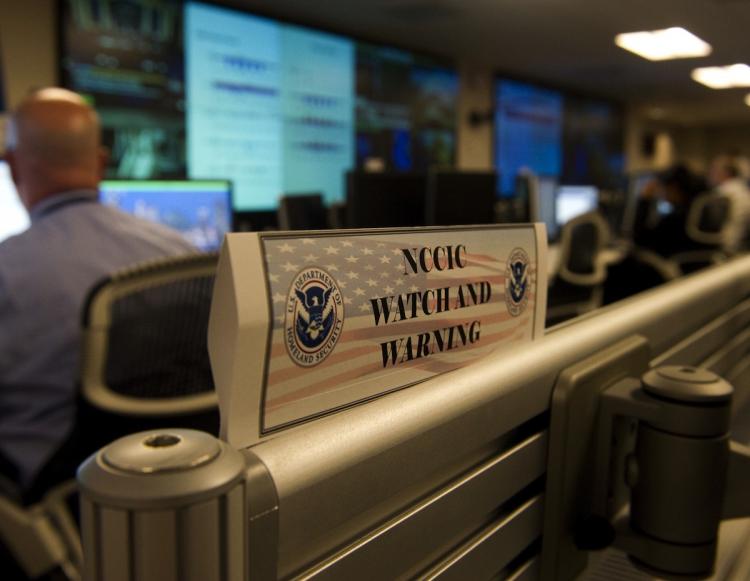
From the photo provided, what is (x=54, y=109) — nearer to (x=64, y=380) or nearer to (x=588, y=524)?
(x=64, y=380)

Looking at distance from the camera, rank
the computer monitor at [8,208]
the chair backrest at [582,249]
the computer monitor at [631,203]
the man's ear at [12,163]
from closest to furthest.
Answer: the man's ear at [12,163] < the computer monitor at [8,208] < the chair backrest at [582,249] < the computer monitor at [631,203]

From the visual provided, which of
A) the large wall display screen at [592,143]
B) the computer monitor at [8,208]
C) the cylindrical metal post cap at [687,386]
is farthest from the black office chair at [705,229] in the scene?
the cylindrical metal post cap at [687,386]

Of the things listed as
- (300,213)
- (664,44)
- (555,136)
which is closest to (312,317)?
(300,213)

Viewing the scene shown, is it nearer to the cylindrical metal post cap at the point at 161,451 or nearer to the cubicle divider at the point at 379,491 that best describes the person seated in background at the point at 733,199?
the cubicle divider at the point at 379,491

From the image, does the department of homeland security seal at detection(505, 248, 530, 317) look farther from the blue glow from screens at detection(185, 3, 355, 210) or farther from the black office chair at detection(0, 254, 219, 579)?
the blue glow from screens at detection(185, 3, 355, 210)

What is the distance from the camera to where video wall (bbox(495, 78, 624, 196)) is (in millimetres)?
7289

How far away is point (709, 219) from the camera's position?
15.7 feet

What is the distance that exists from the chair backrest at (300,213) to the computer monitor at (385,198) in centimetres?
13

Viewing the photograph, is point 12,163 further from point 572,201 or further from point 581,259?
point 572,201

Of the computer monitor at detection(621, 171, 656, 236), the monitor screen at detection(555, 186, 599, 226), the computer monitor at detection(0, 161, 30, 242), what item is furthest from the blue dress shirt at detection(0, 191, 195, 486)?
the computer monitor at detection(621, 171, 656, 236)

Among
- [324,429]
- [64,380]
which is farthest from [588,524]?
[64,380]

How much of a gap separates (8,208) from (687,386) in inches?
77.8

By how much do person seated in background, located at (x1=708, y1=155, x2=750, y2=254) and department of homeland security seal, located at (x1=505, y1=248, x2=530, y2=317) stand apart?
4454mm

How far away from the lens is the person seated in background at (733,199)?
194 inches
